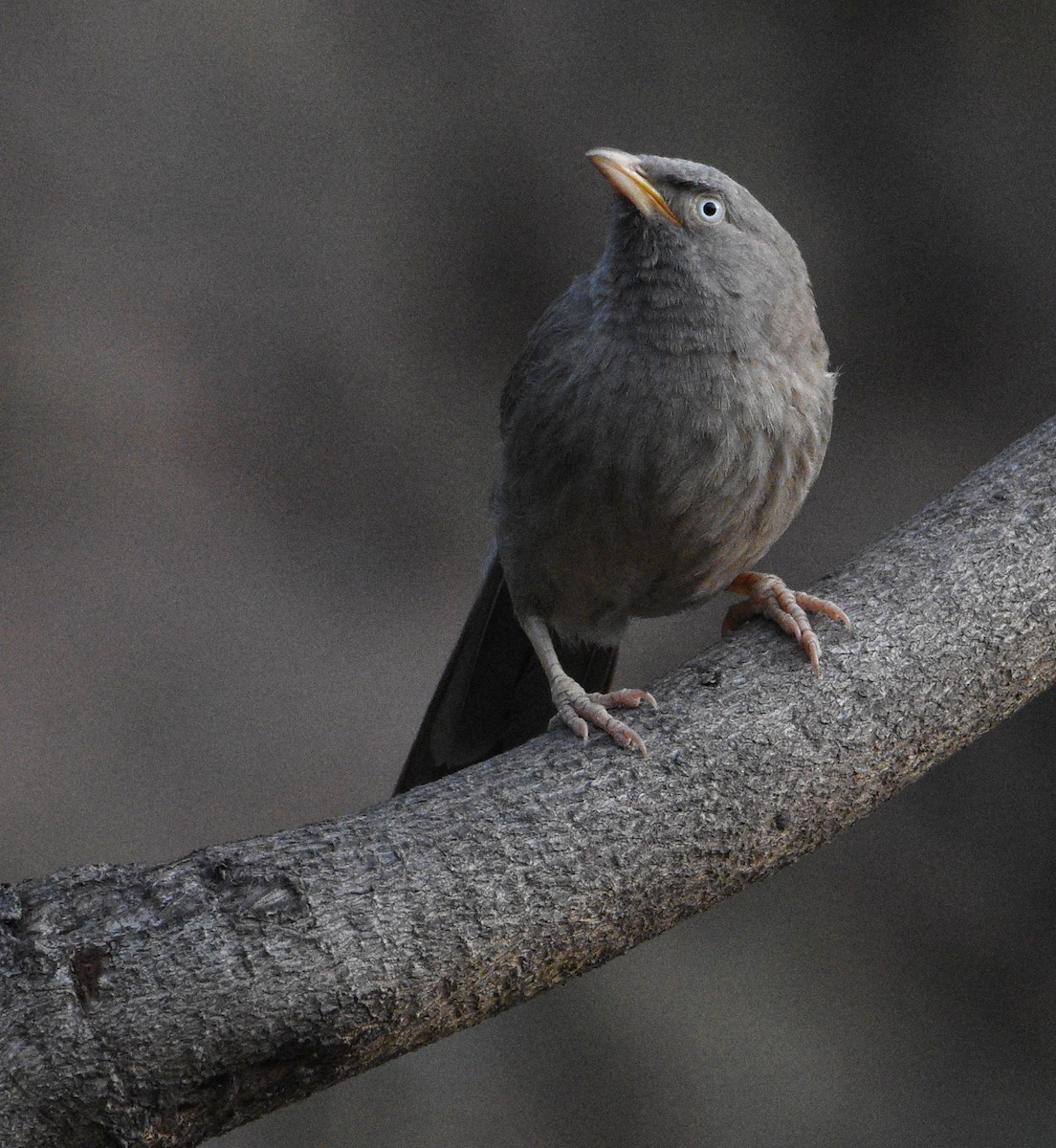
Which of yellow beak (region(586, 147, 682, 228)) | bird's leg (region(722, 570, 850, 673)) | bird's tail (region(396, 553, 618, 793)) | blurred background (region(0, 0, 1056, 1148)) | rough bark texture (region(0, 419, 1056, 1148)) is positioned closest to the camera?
rough bark texture (region(0, 419, 1056, 1148))

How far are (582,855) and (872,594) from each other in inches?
32.9

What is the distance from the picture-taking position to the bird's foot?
2467mm

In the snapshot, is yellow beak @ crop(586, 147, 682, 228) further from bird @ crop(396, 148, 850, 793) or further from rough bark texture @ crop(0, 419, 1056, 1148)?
rough bark texture @ crop(0, 419, 1056, 1148)

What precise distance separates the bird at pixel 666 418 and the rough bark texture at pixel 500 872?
0.50 feet

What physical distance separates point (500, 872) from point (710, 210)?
1.43 m

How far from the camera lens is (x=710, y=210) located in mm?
2838

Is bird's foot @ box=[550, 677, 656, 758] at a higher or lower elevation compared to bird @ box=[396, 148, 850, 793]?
lower

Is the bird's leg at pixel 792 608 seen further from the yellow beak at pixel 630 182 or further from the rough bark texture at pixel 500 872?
the yellow beak at pixel 630 182

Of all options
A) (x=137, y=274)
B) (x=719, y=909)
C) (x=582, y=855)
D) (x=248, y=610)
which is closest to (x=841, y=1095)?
(x=719, y=909)

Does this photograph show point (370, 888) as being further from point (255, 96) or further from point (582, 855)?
point (255, 96)

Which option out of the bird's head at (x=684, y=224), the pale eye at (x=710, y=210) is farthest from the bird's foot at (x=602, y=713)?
the pale eye at (x=710, y=210)

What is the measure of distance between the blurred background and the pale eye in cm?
193

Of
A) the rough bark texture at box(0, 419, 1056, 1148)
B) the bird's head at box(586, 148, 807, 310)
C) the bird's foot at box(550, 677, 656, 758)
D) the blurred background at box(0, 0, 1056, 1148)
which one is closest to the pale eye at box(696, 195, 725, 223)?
the bird's head at box(586, 148, 807, 310)

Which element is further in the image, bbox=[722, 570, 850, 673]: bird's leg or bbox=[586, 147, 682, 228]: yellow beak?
bbox=[586, 147, 682, 228]: yellow beak
